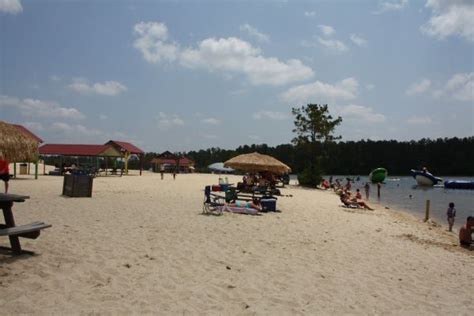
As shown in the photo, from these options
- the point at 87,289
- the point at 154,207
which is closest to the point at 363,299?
the point at 87,289

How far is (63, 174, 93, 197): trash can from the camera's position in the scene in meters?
15.4

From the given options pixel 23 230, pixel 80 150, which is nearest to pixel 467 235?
pixel 23 230

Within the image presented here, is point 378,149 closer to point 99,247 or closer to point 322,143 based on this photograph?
point 322,143

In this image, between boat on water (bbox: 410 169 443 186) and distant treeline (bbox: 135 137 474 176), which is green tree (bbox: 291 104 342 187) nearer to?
boat on water (bbox: 410 169 443 186)

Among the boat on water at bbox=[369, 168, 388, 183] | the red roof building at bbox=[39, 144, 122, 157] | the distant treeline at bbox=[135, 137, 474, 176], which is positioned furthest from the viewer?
the distant treeline at bbox=[135, 137, 474, 176]

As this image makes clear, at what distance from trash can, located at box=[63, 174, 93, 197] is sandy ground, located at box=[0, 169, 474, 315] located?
4.95 meters

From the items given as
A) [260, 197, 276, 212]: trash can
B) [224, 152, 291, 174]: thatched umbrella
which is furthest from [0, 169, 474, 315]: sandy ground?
[224, 152, 291, 174]: thatched umbrella

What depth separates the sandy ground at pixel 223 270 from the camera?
477 cm

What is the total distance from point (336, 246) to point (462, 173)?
113519 millimetres

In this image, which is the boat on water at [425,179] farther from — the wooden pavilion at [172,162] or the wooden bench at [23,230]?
the wooden bench at [23,230]

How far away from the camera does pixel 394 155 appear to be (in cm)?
11381

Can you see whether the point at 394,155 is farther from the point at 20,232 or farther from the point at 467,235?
the point at 20,232

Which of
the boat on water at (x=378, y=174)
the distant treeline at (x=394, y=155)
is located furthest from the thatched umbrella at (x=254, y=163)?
the distant treeline at (x=394, y=155)

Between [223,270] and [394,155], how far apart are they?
116 meters
